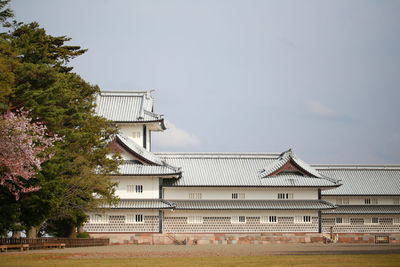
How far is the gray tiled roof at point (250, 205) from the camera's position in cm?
5591

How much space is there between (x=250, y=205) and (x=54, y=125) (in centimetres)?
2377

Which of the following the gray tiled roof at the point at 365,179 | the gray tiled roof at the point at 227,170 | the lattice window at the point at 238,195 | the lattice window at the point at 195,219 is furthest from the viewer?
the gray tiled roof at the point at 365,179

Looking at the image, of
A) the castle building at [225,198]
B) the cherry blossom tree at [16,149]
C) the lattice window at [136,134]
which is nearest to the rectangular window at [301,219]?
the castle building at [225,198]

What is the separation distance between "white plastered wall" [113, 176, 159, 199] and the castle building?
0.31 ft

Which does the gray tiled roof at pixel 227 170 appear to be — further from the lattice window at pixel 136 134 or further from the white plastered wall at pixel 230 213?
the lattice window at pixel 136 134

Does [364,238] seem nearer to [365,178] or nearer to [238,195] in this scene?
[365,178]

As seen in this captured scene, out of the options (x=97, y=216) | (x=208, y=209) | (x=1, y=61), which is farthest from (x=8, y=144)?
(x=208, y=209)

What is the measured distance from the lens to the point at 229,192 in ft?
190

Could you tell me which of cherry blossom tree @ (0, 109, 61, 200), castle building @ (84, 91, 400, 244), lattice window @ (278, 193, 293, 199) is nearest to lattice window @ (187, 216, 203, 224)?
castle building @ (84, 91, 400, 244)

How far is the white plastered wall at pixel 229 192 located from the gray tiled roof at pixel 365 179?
595 cm

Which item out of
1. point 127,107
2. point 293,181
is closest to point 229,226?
point 293,181

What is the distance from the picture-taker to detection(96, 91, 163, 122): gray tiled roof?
61.0m

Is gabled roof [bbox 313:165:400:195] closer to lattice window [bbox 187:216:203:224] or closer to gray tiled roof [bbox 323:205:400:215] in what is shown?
gray tiled roof [bbox 323:205:400:215]

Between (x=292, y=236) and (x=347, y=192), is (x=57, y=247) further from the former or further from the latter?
(x=347, y=192)
